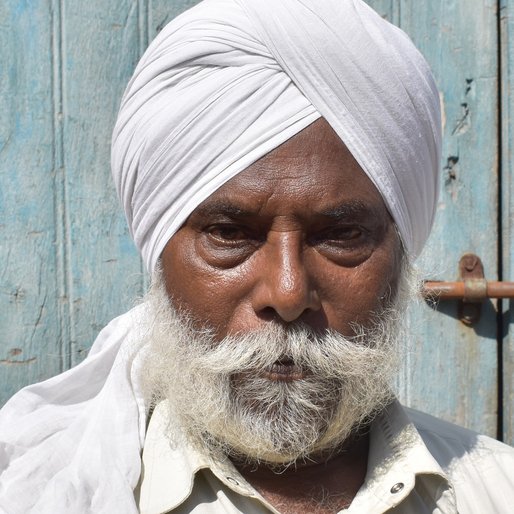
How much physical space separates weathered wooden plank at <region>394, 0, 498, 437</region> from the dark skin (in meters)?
0.72

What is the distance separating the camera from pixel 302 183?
1.47m

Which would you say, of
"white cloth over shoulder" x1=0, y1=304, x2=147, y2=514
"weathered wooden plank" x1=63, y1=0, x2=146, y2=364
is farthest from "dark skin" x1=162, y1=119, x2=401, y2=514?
"weathered wooden plank" x1=63, y1=0, x2=146, y2=364

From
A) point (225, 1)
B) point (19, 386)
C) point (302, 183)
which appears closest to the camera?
point (302, 183)

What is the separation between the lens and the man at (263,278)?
4.87 ft

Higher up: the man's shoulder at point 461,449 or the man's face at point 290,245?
the man's face at point 290,245

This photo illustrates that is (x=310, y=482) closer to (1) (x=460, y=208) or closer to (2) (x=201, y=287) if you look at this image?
(2) (x=201, y=287)

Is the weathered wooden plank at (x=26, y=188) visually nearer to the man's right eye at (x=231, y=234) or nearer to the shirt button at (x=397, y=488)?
the man's right eye at (x=231, y=234)

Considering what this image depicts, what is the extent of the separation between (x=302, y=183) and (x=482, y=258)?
3.20 feet

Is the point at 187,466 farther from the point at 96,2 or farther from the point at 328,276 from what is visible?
the point at 96,2

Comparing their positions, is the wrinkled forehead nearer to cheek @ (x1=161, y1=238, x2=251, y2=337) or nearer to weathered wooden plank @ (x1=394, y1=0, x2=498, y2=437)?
cheek @ (x1=161, y1=238, x2=251, y2=337)

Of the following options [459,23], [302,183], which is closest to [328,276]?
[302,183]

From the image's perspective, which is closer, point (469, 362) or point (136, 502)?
point (136, 502)

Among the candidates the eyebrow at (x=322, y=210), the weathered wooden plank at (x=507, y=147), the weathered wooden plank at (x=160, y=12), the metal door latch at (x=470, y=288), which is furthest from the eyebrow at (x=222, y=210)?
the weathered wooden plank at (x=507, y=147)

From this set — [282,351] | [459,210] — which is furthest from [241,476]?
[459,210]
